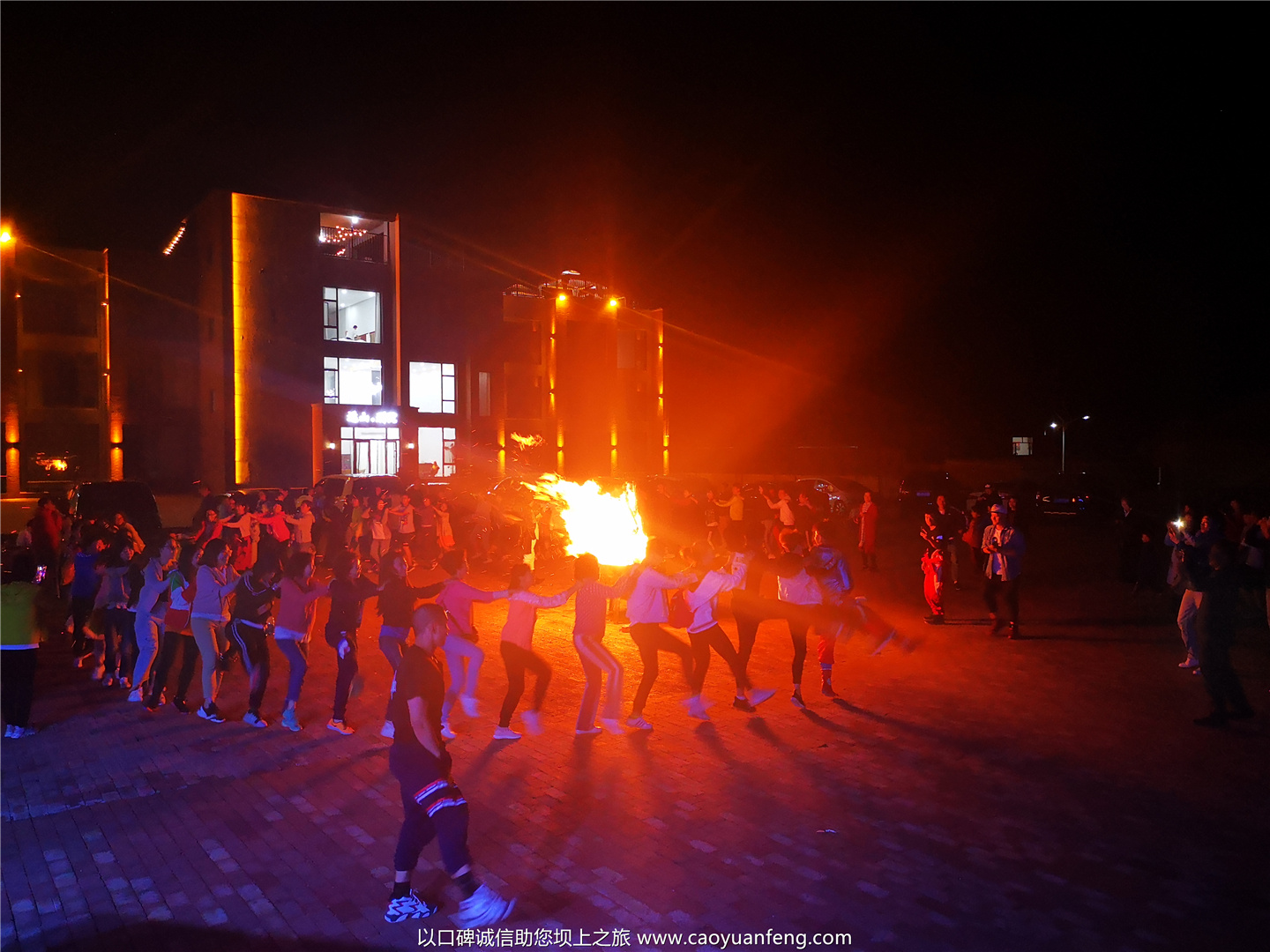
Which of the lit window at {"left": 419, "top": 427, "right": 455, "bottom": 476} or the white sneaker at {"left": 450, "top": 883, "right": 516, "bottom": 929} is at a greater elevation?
the lit window at {"left": 419, "top": 427, "right": 455, "bottom": 476}

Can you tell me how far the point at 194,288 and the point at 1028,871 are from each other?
129 feet

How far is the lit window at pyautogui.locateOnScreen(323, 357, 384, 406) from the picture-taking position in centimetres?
3419

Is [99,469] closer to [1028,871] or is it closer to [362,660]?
[362,660]

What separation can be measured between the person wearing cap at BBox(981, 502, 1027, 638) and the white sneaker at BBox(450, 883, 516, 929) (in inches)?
356

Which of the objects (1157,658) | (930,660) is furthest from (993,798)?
(1157,658)

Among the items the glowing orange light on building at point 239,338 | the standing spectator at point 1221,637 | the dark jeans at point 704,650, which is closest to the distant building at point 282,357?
the glowing orange light on building at point 239,338

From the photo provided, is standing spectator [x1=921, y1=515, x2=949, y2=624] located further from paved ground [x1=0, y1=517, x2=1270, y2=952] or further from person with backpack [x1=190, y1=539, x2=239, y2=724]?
person with backpack [x1=190, y1=539, x2=239, y2=724]

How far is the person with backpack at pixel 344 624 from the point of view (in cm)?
800

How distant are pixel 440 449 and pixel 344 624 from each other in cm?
2947

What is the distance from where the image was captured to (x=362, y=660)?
11.1 metres

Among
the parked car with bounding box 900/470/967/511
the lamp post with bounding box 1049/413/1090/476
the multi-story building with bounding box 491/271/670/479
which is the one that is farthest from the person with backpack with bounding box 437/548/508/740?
the lamp post with bounding box 1049/413/1090/476

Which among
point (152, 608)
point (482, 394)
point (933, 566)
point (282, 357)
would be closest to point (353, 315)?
point (282, 357)

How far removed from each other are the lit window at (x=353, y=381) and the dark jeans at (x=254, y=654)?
2731 cm

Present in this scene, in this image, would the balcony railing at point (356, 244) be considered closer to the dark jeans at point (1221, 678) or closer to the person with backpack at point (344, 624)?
the person with backpack at point (344, 624)
